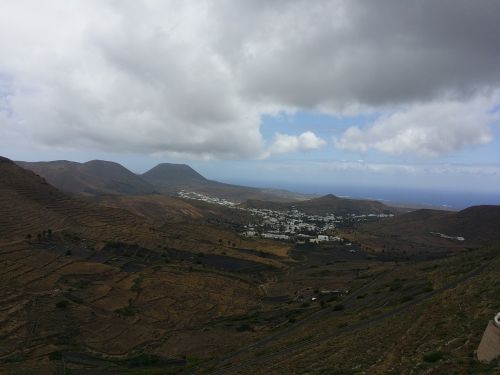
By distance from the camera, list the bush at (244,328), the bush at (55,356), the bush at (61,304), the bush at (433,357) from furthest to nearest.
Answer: the bush at (61,304), the bush at (244,328), the bush at (55,356), the bush at (433,357)

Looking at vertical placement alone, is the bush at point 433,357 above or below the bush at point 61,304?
above

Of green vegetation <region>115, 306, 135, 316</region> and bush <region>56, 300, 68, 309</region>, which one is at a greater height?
bush <region>56, 300, 68, 309</region>

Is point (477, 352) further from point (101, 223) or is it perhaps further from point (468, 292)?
point (101, 223)

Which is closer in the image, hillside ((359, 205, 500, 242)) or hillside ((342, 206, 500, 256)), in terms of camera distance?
hillside ((342, 206, 500, 256))

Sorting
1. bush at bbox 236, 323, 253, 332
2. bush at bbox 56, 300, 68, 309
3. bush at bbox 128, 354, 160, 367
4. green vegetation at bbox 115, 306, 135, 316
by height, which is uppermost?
bush at bbox 56, 300, 68, 309

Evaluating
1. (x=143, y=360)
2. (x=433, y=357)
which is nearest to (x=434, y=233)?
(x=143, y=360)

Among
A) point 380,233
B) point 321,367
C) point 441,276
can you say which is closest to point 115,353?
point 321,367

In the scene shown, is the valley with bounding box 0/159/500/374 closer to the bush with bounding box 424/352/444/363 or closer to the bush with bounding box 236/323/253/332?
the bush with bounding box 424/352/444/363

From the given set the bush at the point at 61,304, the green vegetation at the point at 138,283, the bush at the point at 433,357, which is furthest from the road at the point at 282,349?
the green vegetation at the point at 138,283

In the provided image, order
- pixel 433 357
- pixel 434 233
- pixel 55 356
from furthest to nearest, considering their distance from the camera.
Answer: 1. pixel 434 233
2. pixel 55 356
3. pixel 433 357

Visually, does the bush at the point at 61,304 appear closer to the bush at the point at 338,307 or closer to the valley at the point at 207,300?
the valley at the point at 207,300

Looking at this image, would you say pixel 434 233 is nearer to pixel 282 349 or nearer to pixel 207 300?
pixel 207 300

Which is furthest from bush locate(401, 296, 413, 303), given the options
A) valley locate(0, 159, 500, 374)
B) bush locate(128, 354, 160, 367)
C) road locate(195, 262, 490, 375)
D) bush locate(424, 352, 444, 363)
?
bush locate(128, 354, 160, 367)
